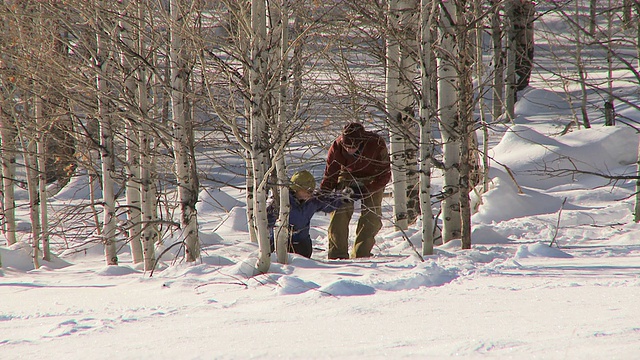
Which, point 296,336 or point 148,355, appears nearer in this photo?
point 148,355

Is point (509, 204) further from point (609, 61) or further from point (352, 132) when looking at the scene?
point (352, 132)

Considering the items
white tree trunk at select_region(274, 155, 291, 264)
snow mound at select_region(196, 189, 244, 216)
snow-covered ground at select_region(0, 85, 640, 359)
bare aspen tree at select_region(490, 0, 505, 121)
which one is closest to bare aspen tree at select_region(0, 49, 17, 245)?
snow-covered ground at select_region(0, 85, 640, 359)

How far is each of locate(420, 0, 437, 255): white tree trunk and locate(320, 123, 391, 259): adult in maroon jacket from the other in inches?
25.6

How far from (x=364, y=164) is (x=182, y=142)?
6.44 feet

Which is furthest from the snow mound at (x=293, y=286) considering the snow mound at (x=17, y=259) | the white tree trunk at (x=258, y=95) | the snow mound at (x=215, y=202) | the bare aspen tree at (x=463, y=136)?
the snow mound at (x=215, y=202)

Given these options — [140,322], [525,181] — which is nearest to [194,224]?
[140,322]

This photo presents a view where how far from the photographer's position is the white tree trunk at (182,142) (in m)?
6.07

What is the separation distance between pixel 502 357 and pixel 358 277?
92.4 inches

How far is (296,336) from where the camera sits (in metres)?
3.33

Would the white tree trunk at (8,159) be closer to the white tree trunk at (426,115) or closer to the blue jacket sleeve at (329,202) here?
the blue jacket sleeve at (329,202)

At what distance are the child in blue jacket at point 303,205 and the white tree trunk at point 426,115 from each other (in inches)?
32.9

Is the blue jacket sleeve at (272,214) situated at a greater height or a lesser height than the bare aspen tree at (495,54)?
lesser

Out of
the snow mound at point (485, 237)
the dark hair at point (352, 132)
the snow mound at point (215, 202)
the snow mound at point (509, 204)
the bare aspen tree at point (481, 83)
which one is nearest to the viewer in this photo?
the dark hair at point (352, 132)

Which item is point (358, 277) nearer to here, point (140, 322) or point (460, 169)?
point (140, 322)
